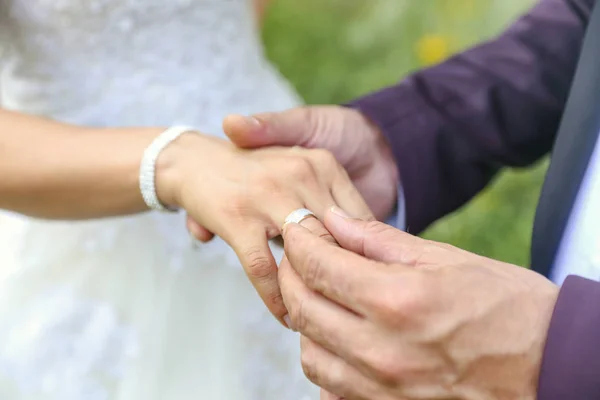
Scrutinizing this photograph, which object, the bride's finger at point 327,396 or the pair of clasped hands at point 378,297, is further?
the bride's finger at point 327,396

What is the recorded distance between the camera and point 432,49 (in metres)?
2.37

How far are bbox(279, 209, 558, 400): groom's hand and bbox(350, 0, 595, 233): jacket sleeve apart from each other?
0.40 meters

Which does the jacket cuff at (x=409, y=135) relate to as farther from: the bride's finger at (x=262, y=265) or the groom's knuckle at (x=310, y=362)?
the groom's knuckle at (x=310, y=362)

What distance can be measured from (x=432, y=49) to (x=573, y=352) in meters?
2.04

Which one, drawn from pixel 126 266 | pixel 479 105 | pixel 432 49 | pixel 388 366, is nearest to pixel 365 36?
pixel 432 49

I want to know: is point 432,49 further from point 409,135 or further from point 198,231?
point 198,231

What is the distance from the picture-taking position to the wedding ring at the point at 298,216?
69 centimetres

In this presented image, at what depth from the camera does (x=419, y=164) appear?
93 cm

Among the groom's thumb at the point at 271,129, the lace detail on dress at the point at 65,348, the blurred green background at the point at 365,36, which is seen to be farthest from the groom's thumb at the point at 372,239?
the blurred green background at the point at 365,36

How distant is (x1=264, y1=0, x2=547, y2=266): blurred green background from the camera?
2.30m

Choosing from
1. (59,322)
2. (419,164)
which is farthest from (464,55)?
(59,322)

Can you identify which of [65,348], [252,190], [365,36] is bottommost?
[365,36]

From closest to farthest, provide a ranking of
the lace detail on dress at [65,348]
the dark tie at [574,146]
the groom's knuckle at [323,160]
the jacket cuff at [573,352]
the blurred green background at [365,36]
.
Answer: the jacket cuff at [573,352] < the dark tie at [574,146] < the groom's knuckle at [323,160] < the lace detail on dress at [65,348] < the blurred green background at [365,36]

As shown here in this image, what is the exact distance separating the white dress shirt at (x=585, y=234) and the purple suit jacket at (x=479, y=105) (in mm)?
267
